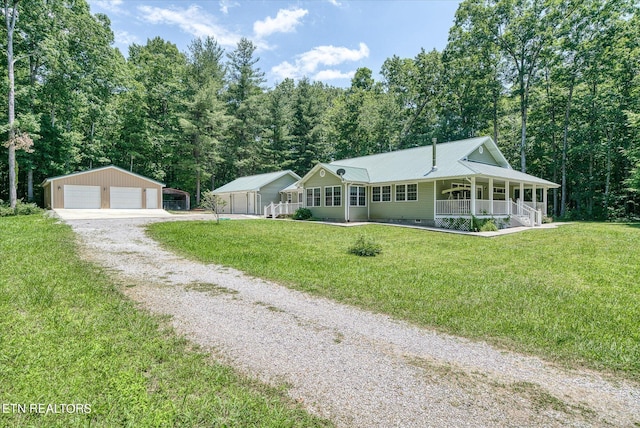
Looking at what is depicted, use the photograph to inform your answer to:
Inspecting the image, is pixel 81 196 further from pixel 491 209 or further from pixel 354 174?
pixel 491 209

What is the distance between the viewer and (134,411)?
2.57 m

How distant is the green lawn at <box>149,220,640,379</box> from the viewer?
4.37 metres

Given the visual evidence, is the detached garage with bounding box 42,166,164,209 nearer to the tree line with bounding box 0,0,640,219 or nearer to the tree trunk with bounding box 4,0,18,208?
the tree trunk with bounding box 4,0,18,208

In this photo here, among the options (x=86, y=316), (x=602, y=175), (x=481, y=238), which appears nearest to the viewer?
(x=86, y=316)

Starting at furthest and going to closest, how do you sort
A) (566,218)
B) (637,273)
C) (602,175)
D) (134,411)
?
(602,175) → (566,218) → (637,273) → (134,411)

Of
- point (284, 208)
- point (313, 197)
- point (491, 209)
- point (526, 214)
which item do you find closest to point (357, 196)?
point (313, 197)

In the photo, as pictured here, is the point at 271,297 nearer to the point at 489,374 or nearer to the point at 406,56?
the point at 489,374

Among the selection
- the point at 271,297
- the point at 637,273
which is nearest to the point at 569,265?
the point at 637,273

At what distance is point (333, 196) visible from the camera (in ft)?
69.4

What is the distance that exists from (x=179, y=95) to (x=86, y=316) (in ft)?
129

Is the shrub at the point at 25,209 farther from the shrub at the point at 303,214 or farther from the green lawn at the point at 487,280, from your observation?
the shrub at the point at 303,214

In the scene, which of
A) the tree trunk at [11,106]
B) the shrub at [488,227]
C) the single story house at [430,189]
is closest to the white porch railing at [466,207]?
the single story house at [430,189]

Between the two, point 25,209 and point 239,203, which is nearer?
point 25,209

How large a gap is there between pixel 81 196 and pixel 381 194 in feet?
73.0
